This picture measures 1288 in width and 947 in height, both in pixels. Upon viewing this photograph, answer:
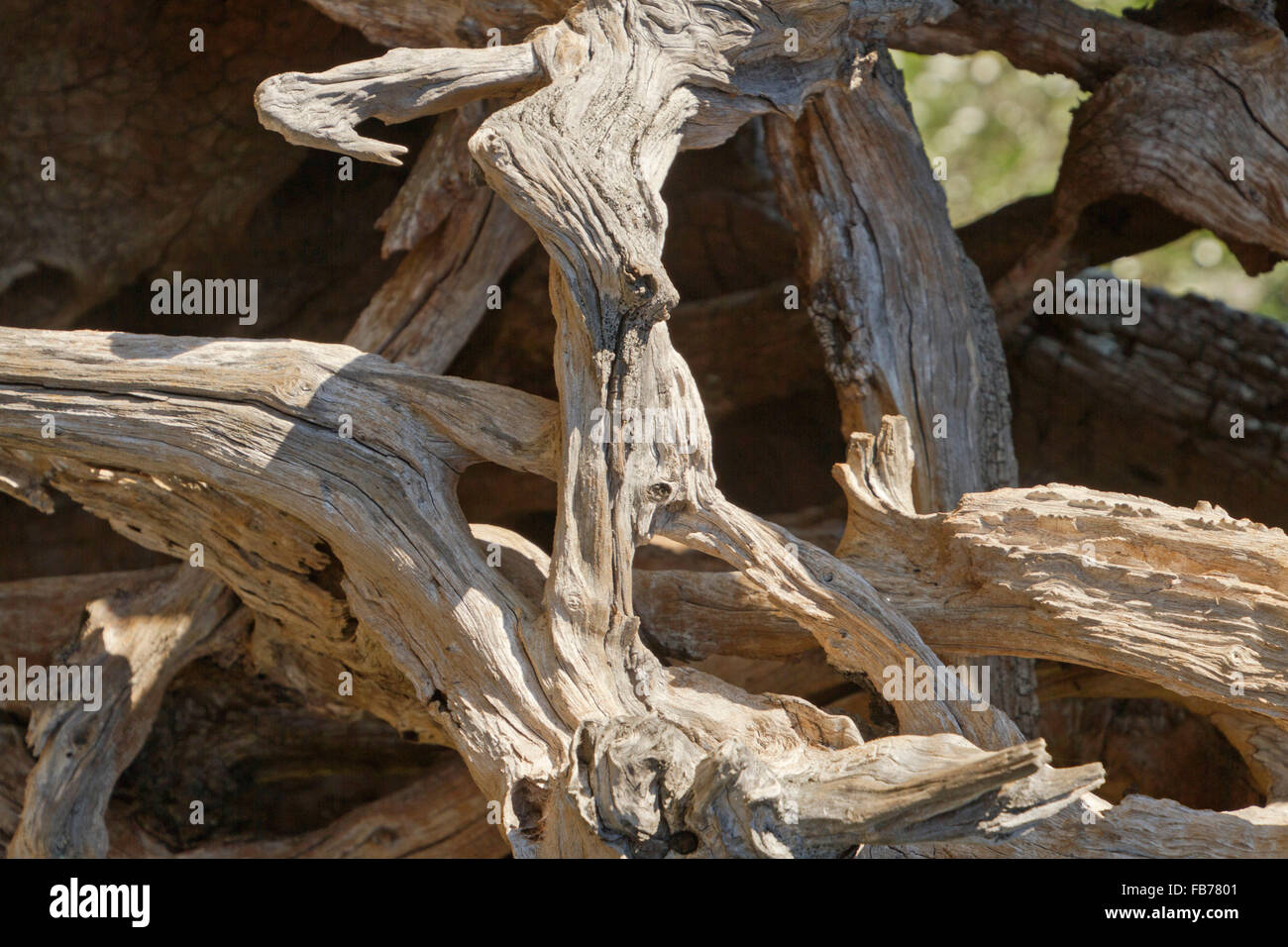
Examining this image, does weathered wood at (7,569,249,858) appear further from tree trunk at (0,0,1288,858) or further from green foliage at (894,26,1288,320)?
green foliage at (894,26,1288,320)

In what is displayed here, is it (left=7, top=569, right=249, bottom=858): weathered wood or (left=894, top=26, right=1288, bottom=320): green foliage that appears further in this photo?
(left=894, top=26, right=1288, bottom=320): green foliage

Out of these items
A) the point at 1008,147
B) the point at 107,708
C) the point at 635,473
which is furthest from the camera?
the point at 1008,147

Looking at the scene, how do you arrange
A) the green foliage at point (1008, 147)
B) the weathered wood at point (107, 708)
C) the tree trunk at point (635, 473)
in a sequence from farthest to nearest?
the green foliage at point (1008, 147) → the weathered wood at point (107, 708) → the tree trunk at point (635, 473)

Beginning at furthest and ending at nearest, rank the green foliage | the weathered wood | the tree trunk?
1. the green foliage
2. the weathered wood
3. the tree trunk

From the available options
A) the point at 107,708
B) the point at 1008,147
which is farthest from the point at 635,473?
the point at 1008,147

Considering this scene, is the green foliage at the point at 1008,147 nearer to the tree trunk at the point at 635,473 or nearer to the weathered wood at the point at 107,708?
the tree trunk at the point at 635,473

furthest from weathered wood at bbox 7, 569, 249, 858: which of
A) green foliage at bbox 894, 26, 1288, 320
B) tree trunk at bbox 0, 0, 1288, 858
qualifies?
green foliage at bbox 894, 26, 1288, 320

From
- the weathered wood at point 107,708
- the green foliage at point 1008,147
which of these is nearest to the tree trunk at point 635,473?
the weathered wood at point 107,708

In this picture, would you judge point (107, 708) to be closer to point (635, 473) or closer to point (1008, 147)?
point (635, 473)

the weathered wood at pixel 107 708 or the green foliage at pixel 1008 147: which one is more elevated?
the green foliage at pixel 1008 147

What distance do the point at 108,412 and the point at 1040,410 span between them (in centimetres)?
340

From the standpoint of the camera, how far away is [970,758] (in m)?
1.84

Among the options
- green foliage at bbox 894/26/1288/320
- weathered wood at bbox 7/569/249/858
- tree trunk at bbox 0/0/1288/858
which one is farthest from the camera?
green foliage at bbox 894/26/1288/320

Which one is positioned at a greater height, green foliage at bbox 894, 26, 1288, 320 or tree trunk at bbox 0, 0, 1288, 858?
green foliage at bbox 894, 26, 1288, 320
